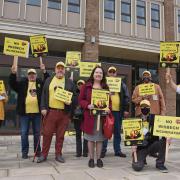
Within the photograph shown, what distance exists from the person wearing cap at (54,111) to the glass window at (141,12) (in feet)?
46.6

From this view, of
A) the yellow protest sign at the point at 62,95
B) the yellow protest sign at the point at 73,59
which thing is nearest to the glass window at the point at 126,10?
the yellow protest sign at the point at 73,59

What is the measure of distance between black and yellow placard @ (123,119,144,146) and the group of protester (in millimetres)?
166

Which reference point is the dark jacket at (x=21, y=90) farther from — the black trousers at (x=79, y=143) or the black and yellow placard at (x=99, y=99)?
the black and yellow placard at (x=99, y=99)

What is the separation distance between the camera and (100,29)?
18953mm

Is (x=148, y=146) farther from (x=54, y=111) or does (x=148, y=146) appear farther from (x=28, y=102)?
(x=28, y=102)

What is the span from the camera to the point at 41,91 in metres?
7.41

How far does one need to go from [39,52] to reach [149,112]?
115 inches

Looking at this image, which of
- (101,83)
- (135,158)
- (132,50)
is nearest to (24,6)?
(132,50)

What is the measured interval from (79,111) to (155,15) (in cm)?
1505

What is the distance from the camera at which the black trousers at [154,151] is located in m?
6.12

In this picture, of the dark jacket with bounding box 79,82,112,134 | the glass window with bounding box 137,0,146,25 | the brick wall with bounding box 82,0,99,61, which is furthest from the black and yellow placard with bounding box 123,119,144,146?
the glass window with bounding box 137,0,146,25

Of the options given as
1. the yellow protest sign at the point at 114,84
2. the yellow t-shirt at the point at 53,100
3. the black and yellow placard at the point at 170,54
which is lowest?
the yellow t-shirt at the point at 53,100

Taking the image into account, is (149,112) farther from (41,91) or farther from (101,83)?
(41,91)

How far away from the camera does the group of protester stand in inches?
249
